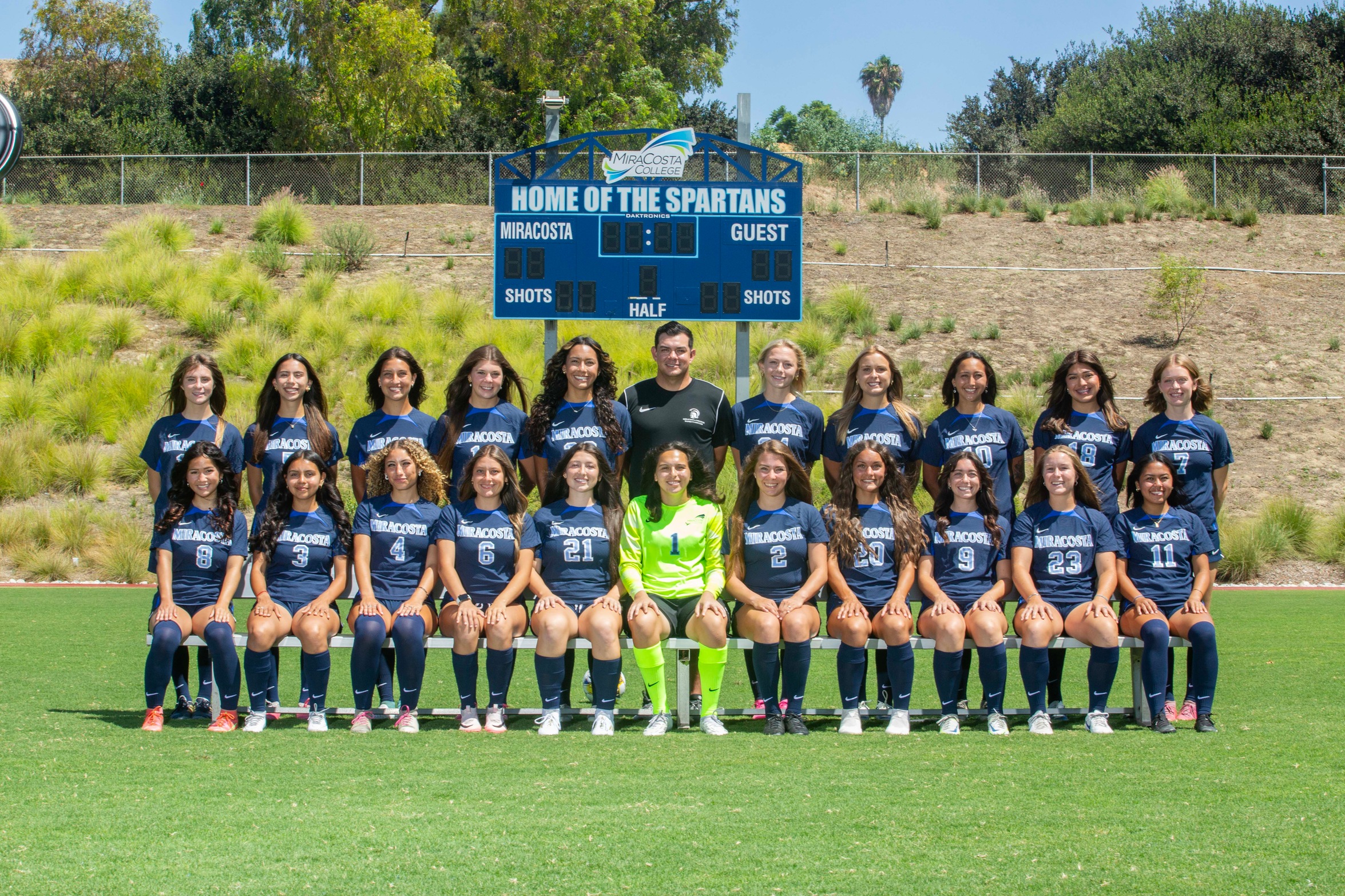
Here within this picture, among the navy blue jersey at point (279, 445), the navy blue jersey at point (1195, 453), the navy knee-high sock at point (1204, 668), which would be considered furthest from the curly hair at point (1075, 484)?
the navy blue jersey at point (279, 445)

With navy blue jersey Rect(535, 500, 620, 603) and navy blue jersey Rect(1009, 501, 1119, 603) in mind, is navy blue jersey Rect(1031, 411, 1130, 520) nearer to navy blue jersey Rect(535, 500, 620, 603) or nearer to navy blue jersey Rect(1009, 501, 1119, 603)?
navy blue jersey Rect(1009, 501, 1119, 603)

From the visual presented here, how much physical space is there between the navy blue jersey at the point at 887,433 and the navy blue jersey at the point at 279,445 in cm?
266

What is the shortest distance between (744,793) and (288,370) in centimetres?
348

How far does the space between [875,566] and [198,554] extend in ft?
10.4

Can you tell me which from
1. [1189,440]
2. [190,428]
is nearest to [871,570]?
[1189,440]

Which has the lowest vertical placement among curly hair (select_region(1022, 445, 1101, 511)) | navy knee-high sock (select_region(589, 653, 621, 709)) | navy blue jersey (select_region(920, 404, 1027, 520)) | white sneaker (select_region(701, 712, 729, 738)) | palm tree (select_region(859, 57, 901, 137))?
white sneaker (select_region(701, 712, 729, 738))

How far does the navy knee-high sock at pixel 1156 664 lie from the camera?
18.0 ft

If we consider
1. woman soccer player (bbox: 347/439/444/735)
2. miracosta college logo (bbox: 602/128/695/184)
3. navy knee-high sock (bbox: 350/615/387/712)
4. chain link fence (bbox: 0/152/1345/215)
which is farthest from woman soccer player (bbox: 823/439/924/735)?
chain link fence (bbox: 0/152/1345/215)

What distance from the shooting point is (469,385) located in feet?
22.0

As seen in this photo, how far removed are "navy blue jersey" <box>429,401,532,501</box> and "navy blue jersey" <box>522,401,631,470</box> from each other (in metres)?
0.09

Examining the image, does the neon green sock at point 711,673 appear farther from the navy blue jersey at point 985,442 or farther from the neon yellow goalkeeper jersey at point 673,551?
the navy blue jersey at point 985,442

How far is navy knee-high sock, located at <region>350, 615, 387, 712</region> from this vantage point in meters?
5.50

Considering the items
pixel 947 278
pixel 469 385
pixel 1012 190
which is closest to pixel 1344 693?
pixel 469 385

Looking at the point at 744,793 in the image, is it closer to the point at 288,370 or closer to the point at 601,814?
the point at 601,814
